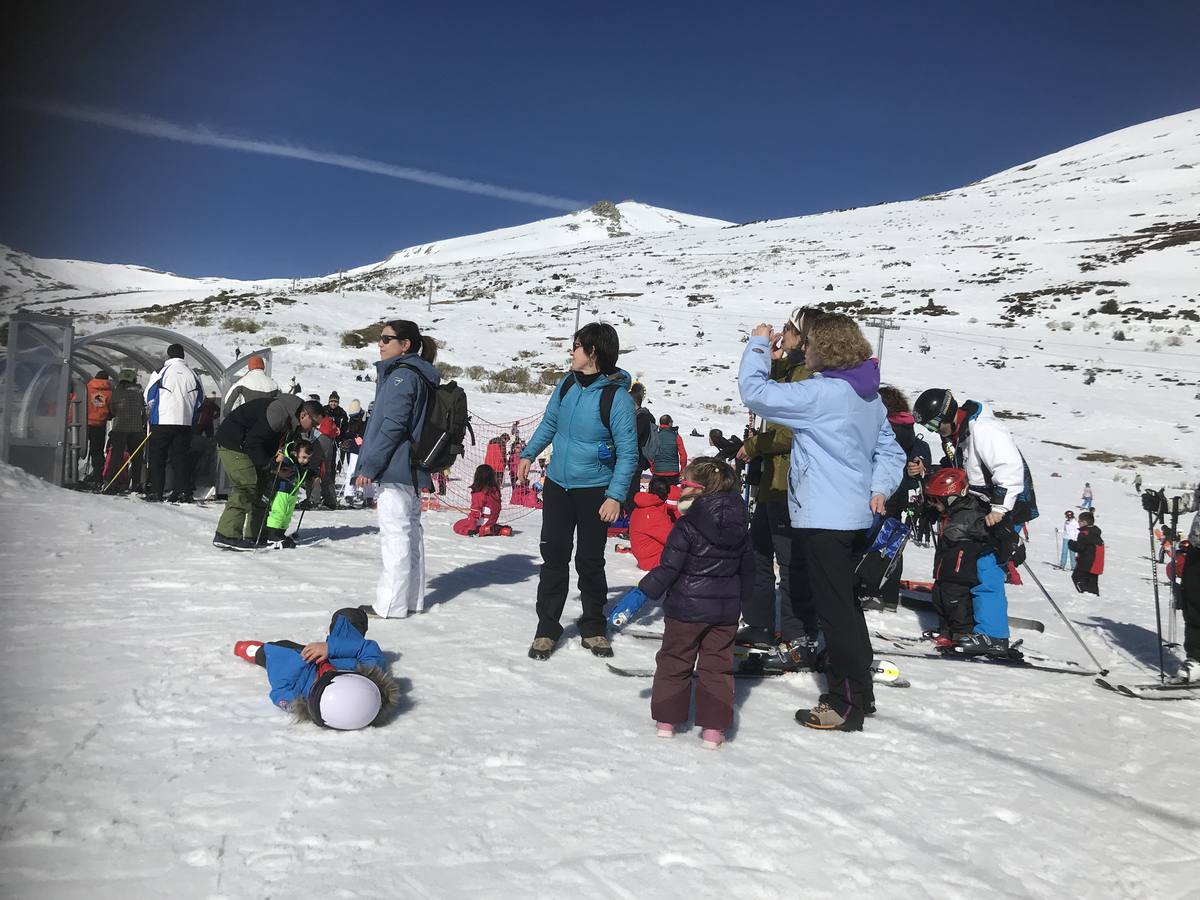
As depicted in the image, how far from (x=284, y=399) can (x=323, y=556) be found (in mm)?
1445

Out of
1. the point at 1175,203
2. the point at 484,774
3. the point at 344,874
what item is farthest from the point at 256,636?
the point at 1175,203

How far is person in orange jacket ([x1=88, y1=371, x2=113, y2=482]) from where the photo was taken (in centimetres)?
977

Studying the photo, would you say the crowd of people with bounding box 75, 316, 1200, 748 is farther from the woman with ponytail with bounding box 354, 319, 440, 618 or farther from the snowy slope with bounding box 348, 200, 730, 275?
the snowy slope with bounding box 348, 200, 730, 275

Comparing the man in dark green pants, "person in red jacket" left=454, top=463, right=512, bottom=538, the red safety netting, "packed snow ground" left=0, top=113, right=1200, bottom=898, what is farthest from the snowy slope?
"packed snow ground" left=0, top=113, right=1200, bottom=898

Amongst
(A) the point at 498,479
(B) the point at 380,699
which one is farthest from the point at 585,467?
(A) the point at 498,479

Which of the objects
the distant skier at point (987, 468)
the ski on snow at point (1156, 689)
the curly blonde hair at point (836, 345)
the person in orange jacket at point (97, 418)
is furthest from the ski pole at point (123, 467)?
the ski on snow at point (1156, 689)

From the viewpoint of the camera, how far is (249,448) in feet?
22.2

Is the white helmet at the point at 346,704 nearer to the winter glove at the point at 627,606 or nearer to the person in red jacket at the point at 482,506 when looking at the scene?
the winter glove at the point at 627,606

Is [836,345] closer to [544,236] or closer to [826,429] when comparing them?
[826,429]

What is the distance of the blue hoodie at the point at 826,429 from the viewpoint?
11.7 ft

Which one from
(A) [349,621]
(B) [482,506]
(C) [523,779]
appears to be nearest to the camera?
(C) [523,779]

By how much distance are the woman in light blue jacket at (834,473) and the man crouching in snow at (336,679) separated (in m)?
1.95

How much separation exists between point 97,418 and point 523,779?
9413 mm

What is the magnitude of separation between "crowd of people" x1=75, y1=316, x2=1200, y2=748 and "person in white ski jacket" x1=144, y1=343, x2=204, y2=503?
246cm
